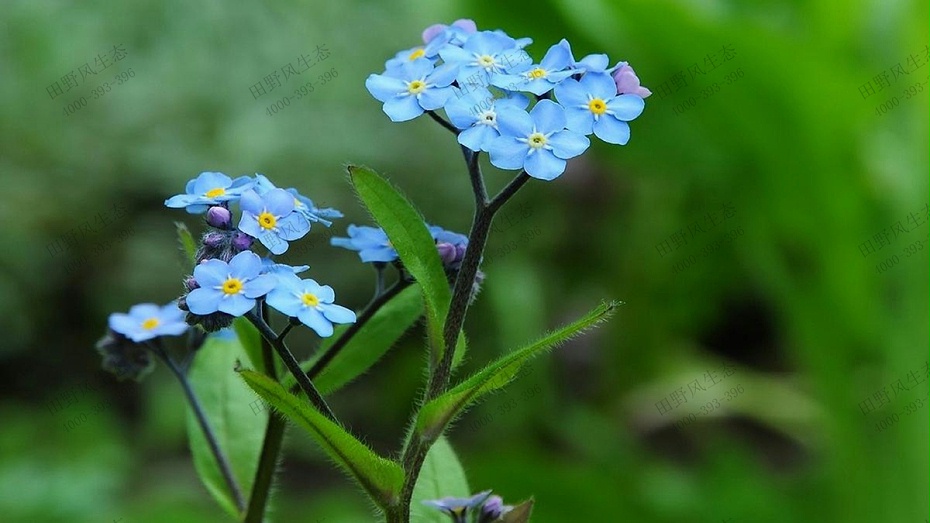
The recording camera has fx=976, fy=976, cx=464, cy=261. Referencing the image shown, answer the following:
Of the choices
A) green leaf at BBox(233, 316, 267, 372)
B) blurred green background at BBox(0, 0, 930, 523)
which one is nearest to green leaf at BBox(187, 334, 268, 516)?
green leaf at BBox(233, 316, 267, 372)

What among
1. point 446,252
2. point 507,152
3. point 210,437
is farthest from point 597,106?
point 210,437

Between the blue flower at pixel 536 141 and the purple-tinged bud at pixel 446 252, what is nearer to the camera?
the blue flower at pixel 536 141

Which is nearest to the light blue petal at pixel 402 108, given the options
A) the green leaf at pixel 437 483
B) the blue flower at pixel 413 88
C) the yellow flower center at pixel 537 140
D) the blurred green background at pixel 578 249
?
the blue flower at pixel 413 88

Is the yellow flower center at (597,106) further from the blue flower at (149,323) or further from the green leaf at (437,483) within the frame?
the blue flower at (149,323)

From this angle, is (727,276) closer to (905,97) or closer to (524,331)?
(524,331)

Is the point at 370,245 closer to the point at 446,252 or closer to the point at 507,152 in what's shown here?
the point at 446,252

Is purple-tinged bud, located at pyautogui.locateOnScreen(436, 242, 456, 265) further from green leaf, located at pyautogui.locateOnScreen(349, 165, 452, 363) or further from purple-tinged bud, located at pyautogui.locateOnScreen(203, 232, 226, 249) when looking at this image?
purple-tinged bud, located at pyautogui.locateOnScreen(203, 232, 226, 249)
